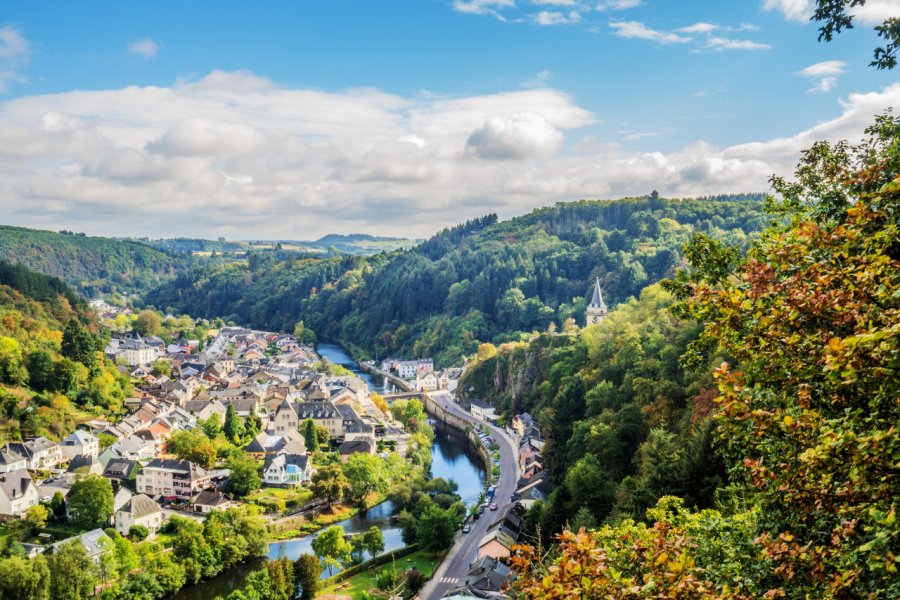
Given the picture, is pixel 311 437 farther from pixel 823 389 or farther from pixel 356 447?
pixel 823 389

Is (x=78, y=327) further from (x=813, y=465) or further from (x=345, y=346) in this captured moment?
(x=345, y=346)

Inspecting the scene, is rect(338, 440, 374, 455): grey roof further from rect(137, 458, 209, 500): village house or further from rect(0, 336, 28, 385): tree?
rect(0, 336, 28, 385): tree

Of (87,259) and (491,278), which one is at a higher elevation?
(87,259)

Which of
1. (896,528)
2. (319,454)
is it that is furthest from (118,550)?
(896,528)

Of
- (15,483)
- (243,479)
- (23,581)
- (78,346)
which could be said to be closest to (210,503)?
(243,479)

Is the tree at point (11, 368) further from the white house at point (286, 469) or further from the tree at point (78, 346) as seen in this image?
the white house at point (286, 469)

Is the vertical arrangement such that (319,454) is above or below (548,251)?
below
